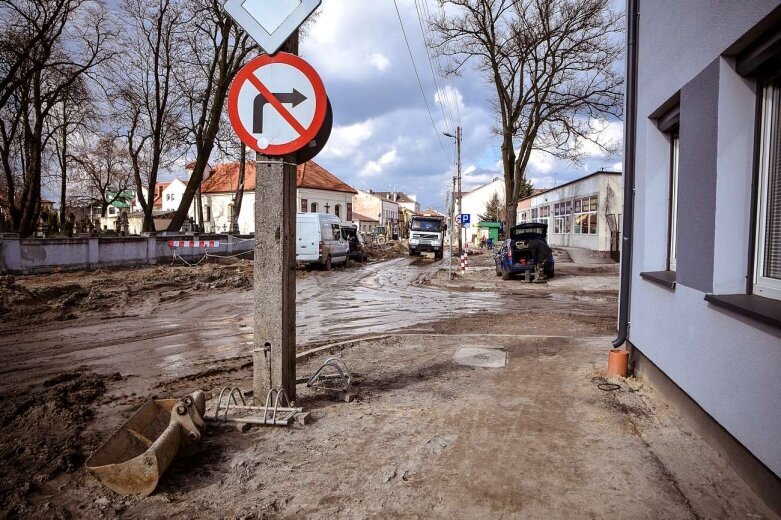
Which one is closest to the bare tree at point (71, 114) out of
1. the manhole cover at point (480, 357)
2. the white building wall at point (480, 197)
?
the manhole cover at point (480, 357)

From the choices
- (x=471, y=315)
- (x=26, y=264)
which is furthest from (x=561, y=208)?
(x=26, y=264)

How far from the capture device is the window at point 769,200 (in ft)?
11.1

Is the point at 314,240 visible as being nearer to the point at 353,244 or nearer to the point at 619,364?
the point at 353,244

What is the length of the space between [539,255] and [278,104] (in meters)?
17.3

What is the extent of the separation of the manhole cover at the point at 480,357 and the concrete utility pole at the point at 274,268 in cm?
293

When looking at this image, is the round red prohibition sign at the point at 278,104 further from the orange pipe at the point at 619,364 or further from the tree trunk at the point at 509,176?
the tree trunk at the point at 509,176

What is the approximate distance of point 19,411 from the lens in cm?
464

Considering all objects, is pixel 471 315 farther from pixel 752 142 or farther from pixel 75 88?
pixel 75 88

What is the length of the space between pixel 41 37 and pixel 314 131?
78.3ft

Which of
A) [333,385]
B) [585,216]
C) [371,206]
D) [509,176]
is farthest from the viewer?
[371,206]

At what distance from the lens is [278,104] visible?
4.30 metres

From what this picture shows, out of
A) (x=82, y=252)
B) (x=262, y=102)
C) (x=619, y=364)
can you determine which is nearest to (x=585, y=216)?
(x=82, y=252)

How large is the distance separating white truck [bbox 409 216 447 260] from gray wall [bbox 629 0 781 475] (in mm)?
33224

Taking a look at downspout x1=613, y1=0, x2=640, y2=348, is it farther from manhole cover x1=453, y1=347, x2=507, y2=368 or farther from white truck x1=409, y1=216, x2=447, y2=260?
white truck x1=409, y1=216, x2=447, y2=260
